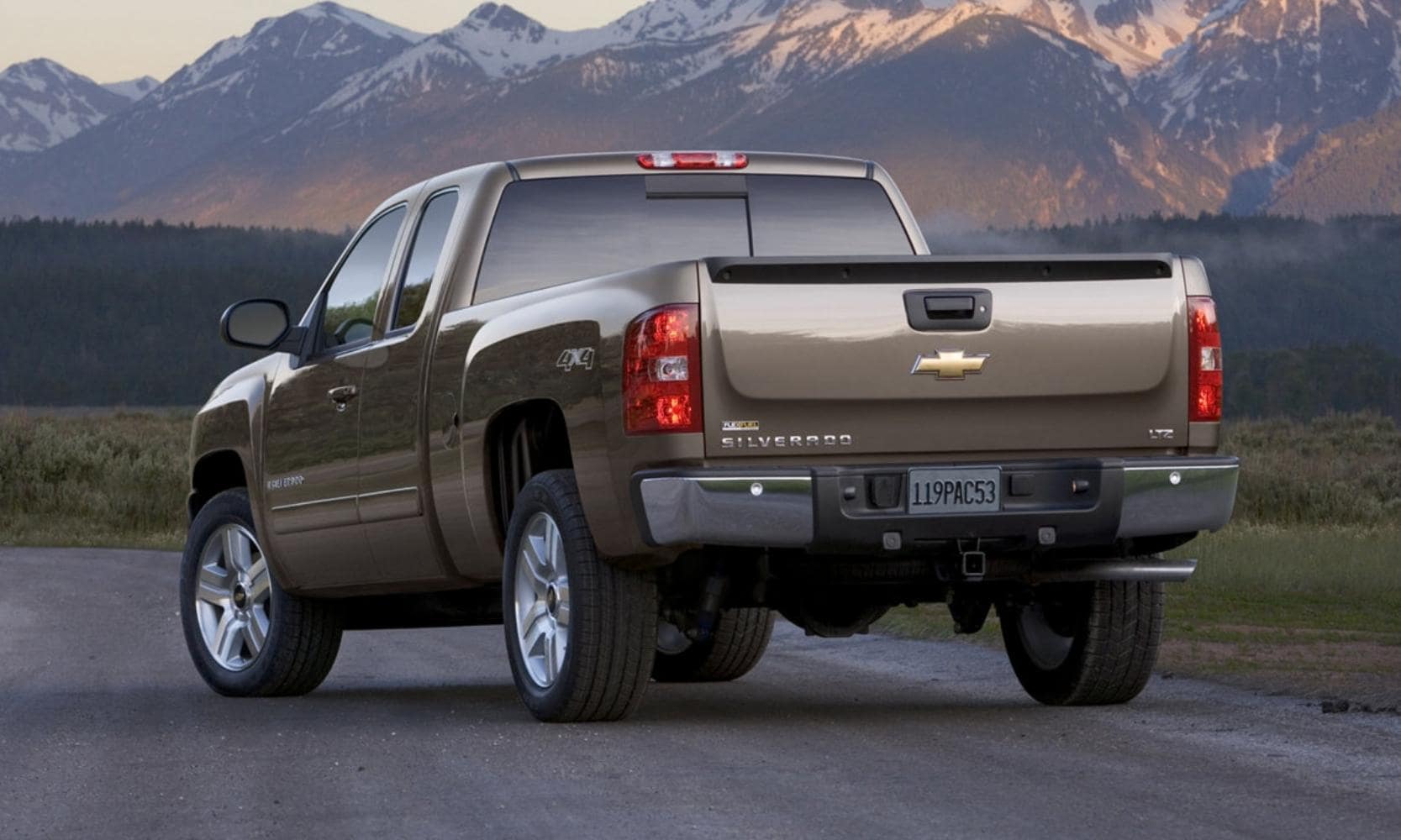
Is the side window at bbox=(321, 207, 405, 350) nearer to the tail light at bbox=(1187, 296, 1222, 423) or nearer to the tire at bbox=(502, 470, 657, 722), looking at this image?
the tire at bbox=(502, 470, 657, 722)

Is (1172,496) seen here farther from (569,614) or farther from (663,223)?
(663,223)

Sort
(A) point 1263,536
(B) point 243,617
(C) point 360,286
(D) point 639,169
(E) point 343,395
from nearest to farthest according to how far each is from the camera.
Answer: (D) point 639,169, (E) point 343,395, (C) point 360,286, (B) point 243,617, (A) point 1263,536

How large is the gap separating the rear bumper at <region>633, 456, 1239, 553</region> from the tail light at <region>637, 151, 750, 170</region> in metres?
2.21

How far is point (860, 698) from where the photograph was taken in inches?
420

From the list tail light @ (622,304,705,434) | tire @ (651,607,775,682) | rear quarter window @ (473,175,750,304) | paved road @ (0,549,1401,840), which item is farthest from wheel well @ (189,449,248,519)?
tail light @ (622,304,705,434)

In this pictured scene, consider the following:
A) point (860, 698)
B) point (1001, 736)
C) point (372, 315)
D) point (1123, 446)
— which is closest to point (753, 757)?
point (1001, 736)

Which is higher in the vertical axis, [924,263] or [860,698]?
[924,263]

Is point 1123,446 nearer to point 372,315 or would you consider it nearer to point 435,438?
point 435,438

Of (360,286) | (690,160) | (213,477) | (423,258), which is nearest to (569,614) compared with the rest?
(423,258)

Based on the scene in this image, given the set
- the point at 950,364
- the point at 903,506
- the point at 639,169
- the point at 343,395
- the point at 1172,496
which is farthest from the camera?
the point at 343,395

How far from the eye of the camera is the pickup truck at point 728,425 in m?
8.39

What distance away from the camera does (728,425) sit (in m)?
8.37

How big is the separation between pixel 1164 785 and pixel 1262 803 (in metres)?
0.40

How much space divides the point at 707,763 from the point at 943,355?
1.60 metres
